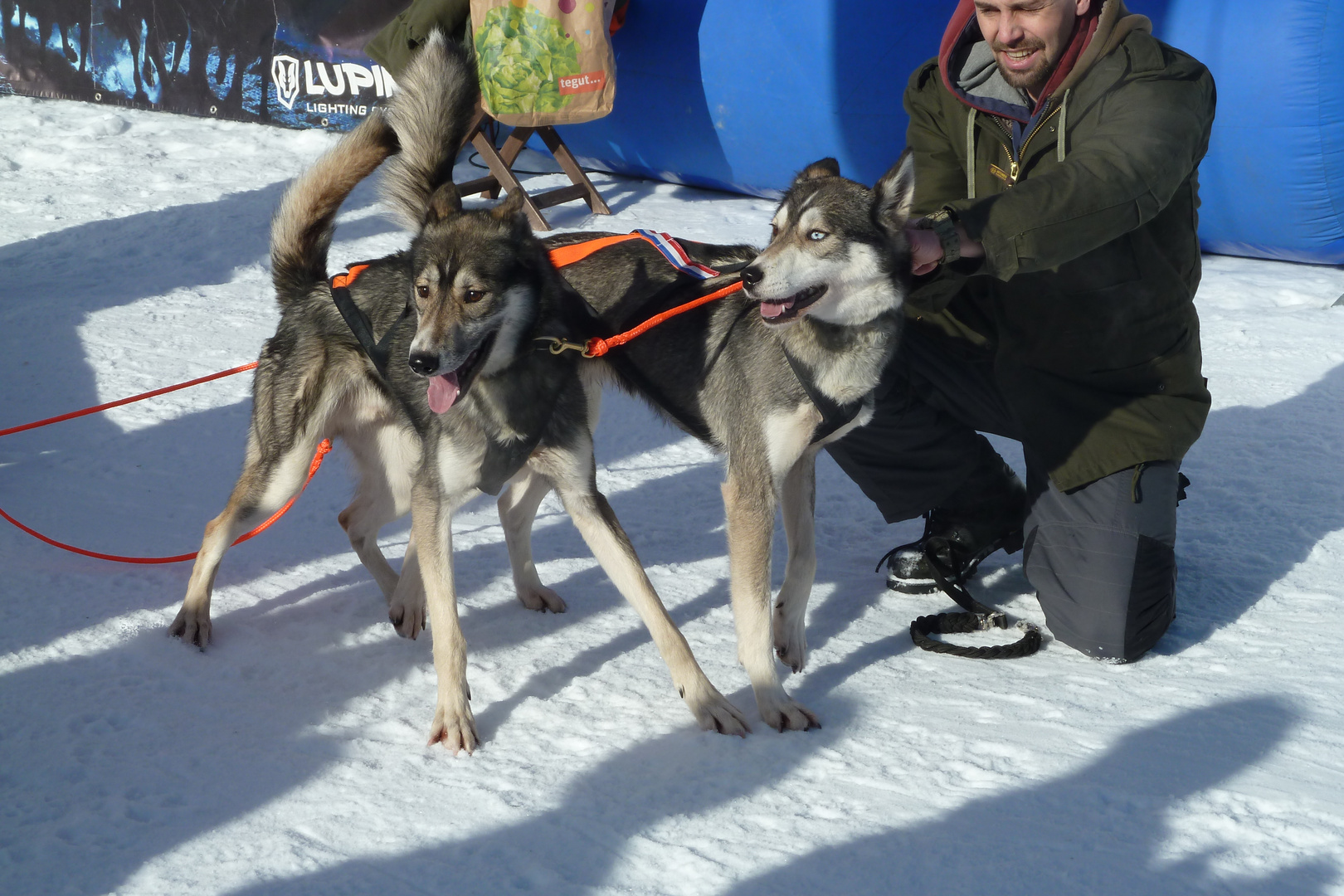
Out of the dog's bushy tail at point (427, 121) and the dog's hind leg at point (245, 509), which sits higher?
the dog's bushy tail at point (427, 121)

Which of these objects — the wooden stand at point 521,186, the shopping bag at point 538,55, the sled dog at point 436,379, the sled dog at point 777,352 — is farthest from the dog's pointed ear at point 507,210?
A: the wooden stand at point 521,186

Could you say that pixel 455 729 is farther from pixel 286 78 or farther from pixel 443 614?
pixel 286 78

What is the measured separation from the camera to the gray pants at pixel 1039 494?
2.55 metres

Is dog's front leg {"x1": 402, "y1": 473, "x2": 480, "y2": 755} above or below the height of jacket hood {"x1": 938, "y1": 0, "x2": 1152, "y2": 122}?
below

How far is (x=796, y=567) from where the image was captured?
2572 mm

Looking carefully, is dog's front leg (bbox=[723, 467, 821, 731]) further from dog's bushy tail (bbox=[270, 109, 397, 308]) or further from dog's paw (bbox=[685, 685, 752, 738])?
dog's bushy tail (bbox=[270, 109, 397, 308])

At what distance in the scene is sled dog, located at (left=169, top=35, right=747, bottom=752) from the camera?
2205 mm

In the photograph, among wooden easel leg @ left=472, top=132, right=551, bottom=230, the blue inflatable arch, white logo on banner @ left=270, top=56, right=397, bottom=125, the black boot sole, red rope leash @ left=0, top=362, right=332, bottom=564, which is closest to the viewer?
red rope leash @ left=0, top=362, right=332, bottom=564

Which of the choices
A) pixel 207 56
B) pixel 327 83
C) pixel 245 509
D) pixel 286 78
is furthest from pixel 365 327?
pixel 207 56

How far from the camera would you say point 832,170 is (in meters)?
2.42

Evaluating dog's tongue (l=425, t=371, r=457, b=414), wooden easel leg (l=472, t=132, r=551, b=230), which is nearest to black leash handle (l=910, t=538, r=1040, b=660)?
dog's tongue (l=425, t=371, r=457, b=414)

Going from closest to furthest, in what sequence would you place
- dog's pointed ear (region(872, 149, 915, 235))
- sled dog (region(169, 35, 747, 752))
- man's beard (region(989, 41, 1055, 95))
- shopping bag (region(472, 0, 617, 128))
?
dog's pointed ear (region(872, 149, 915, 235)) → sled dog (region(169, 35, 747, 752)) → man's beard (region(989, 41, 1055, 95)) → shopping bag (region(472, 0, 617, 128))

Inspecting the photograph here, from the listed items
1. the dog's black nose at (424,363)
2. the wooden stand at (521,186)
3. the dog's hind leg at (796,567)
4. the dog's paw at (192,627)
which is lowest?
the dog's paw at (192,627)

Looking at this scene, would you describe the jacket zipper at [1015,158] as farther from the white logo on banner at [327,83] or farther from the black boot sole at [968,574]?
the white logo on banner at [327,83]
